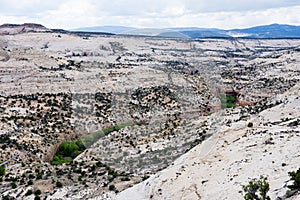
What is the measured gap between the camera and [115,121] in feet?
133

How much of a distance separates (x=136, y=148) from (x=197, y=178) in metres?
13.4

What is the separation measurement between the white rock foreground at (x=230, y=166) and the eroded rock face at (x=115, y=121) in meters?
0.09

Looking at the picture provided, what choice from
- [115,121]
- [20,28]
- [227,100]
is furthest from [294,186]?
[20,28]

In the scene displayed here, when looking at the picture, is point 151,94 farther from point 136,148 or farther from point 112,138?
point 136,148

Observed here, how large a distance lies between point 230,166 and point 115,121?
2663cm

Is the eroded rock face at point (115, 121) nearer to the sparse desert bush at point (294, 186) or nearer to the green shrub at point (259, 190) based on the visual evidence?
the green shrub at point (259, 190)

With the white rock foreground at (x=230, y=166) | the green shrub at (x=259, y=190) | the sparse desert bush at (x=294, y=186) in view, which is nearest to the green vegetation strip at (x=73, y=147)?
the white rock foreground at (x=230, y=166)

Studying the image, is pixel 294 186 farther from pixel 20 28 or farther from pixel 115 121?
pixel 20 28

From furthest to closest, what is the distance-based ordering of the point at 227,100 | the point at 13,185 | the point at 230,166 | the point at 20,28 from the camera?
1. the point at 20,28
2. the point at 227,100
3. the point at 13,185
4. the point at 230,166

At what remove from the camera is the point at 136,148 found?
28.2 meters

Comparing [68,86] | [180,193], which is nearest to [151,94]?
[68,86]

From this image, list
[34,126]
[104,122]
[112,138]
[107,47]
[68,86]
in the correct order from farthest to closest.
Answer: [107,47], [68,86], [104,122], [34,126], [112,138]

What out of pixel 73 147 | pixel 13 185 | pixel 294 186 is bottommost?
pixel 73 147

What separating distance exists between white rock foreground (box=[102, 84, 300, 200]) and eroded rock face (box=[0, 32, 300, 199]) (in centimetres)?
9
